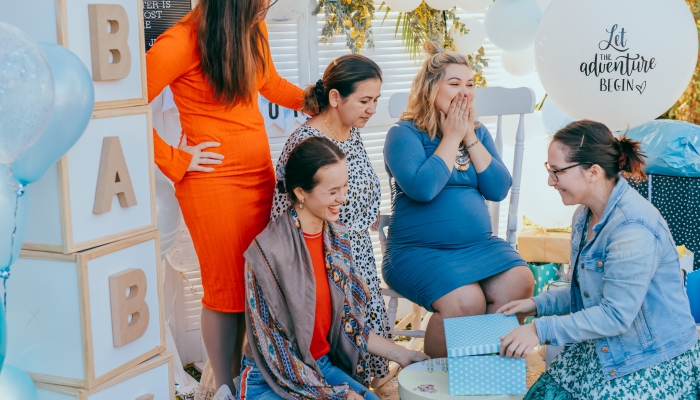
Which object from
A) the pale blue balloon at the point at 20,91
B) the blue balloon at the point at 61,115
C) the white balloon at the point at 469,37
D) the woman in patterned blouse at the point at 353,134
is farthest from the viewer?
the white balloon at the point at 469,37

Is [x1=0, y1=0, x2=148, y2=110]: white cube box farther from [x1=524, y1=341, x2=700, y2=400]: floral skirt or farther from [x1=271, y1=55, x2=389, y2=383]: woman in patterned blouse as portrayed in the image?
[x1=524, y1=341, x2=700, y2=400]: floral skirt

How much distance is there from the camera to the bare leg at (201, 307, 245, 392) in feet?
7.62

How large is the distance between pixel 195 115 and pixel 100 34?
0.59 meters

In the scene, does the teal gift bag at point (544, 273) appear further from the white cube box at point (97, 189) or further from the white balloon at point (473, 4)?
the white cube box at point (97, 189)

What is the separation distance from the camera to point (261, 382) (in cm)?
194

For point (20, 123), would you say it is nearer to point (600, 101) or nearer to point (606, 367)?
point (606, 367)

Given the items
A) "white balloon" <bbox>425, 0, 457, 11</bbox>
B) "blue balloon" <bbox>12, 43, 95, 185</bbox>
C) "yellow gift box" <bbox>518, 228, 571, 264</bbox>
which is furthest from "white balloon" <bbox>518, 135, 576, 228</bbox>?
"blue balloon" <bbox>12, 43, 95, 185</bbox>

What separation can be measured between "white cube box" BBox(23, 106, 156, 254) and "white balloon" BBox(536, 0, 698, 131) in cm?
152

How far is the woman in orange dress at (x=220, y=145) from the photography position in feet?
6.92

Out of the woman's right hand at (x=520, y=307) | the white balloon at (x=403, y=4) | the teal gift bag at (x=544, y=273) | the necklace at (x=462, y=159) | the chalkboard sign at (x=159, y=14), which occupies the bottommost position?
the teal gift bag at (x=544, y=273)

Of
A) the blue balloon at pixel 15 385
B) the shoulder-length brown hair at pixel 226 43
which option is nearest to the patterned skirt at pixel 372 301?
the shoulder-length brown hair at pixel 226 43

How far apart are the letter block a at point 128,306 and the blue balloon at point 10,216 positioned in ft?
1.02

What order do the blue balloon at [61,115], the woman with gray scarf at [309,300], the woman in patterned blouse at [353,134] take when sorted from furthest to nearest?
the woman in patterned blouse at [353,134], the woman with gray scarf at [309,300], the blue balloon at [61,115]

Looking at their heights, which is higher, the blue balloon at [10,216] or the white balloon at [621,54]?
the white balloon at [621,54]
